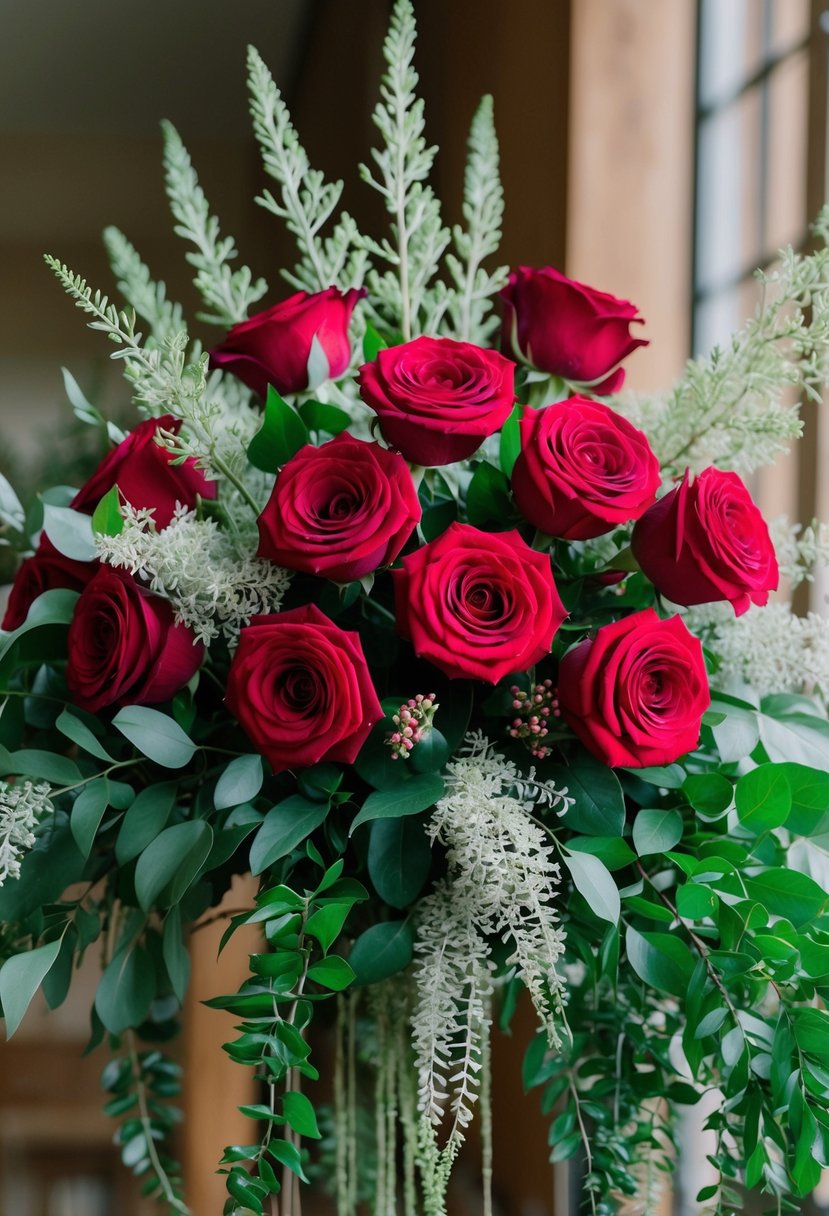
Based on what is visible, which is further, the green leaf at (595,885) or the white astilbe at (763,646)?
the white astilbe at (763,646)

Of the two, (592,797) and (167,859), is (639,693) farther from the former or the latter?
(167,859)

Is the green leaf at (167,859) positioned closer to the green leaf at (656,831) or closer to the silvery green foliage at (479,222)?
the green leaf at (656,831)

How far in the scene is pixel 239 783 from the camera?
50 centimetres

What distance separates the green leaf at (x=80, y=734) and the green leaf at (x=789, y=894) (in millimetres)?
307

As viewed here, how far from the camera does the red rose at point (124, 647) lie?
51cm

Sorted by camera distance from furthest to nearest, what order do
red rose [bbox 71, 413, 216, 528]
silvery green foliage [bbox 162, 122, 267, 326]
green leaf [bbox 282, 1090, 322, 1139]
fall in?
silvery green foliage [bbox 162, 122, 267, 326] < red rose [bbox 71, 413, 216, 528] < green leaf [bbox 282, 1090, 322, 1139]

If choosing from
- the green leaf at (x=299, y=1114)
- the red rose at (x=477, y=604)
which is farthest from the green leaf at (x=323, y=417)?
the green leaf at (x=299, y=1114)

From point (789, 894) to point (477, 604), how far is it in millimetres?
195

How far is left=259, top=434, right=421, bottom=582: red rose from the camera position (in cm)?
48

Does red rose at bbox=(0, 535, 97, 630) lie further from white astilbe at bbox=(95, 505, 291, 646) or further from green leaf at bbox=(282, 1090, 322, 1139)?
green leaf at bbox=(282, 1090, 322, 1139)

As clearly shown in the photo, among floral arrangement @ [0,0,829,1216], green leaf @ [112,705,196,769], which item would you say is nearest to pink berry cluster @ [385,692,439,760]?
floral arrangement @ [0,0,829,1216]

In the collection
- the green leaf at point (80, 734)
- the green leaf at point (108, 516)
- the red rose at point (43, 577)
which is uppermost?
the red rose at point (43, 577)

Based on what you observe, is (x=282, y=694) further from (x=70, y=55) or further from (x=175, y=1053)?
(x=70, y=55)

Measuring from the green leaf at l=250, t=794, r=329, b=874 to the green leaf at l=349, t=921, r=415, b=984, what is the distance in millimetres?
60
